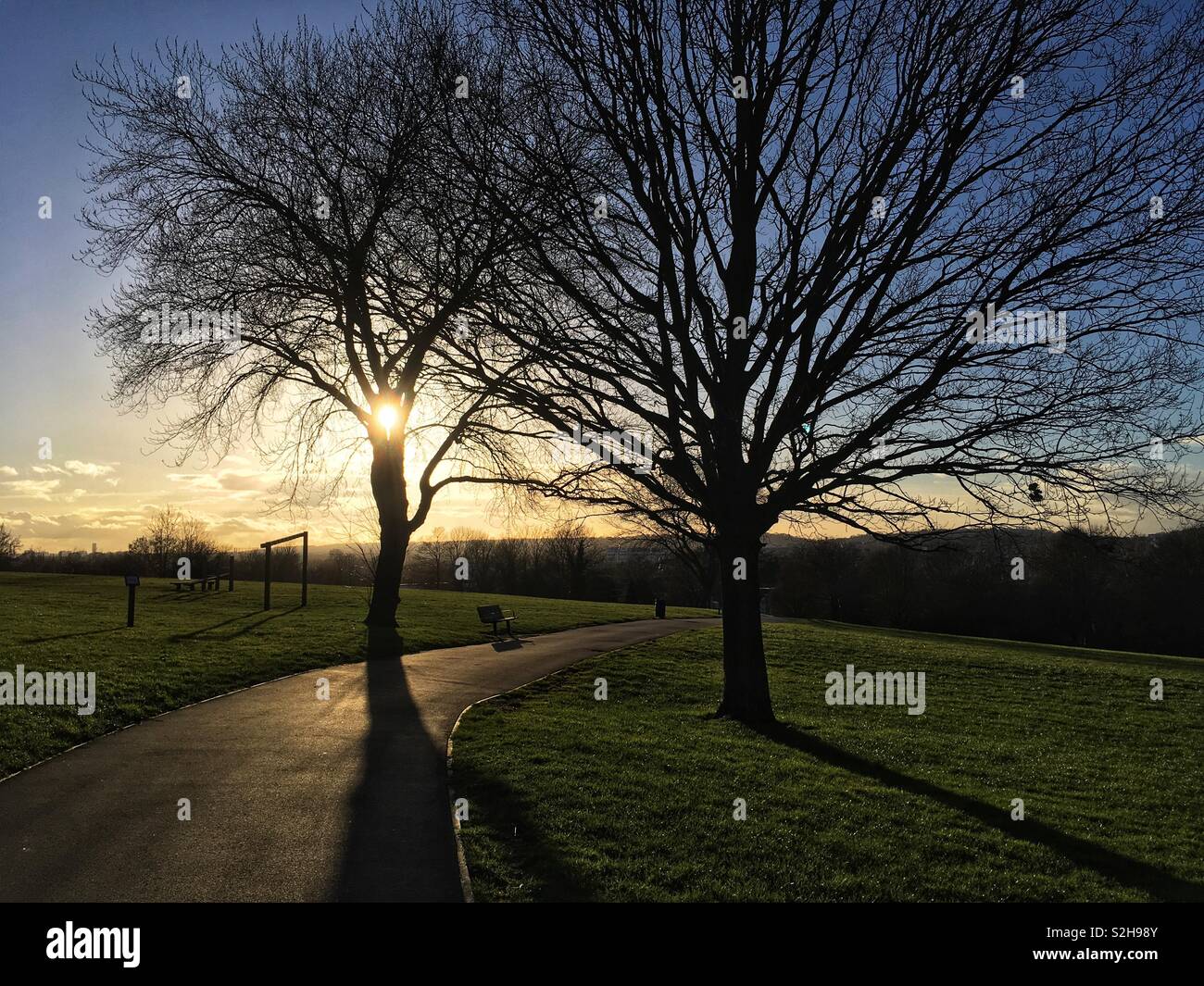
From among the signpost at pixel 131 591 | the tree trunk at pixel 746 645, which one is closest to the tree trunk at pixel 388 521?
the signpost at pixel 131 591

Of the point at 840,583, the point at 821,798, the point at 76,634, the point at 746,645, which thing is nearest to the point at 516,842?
the point at 821,798

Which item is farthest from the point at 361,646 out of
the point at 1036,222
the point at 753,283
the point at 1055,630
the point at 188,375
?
the point at 1055,630

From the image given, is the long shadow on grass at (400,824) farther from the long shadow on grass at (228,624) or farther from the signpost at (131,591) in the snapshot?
the signpost at (131,591)

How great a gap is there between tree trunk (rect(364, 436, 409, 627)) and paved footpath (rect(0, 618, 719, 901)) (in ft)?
28.4

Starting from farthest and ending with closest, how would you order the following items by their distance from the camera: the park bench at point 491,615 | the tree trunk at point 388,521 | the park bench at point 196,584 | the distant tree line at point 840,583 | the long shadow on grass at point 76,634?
the distant tree line at point 840,583 → the park bench at point 196,584 → the park bench at point 491,615 → the tree trunk at point 388,521 → the long shadow on grass at point 76,634

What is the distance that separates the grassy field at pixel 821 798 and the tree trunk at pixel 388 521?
7.16m

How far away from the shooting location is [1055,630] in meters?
48.4

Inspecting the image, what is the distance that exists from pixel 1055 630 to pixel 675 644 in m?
38.2

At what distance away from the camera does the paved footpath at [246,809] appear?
5.02 meters

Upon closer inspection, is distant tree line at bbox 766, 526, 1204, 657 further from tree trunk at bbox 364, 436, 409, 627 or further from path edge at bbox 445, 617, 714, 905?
path edge at bbox 445, 617, 714, 905

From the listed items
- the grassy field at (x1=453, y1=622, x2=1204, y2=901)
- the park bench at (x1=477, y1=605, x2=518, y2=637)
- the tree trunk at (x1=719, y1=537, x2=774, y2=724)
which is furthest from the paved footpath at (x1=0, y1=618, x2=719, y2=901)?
the park bench at (x1=477, y1=605, x2=518, y2=637)

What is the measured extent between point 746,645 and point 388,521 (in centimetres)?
1147

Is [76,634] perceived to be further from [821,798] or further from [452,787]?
[821,798]

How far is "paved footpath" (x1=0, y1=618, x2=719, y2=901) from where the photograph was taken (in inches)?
198
